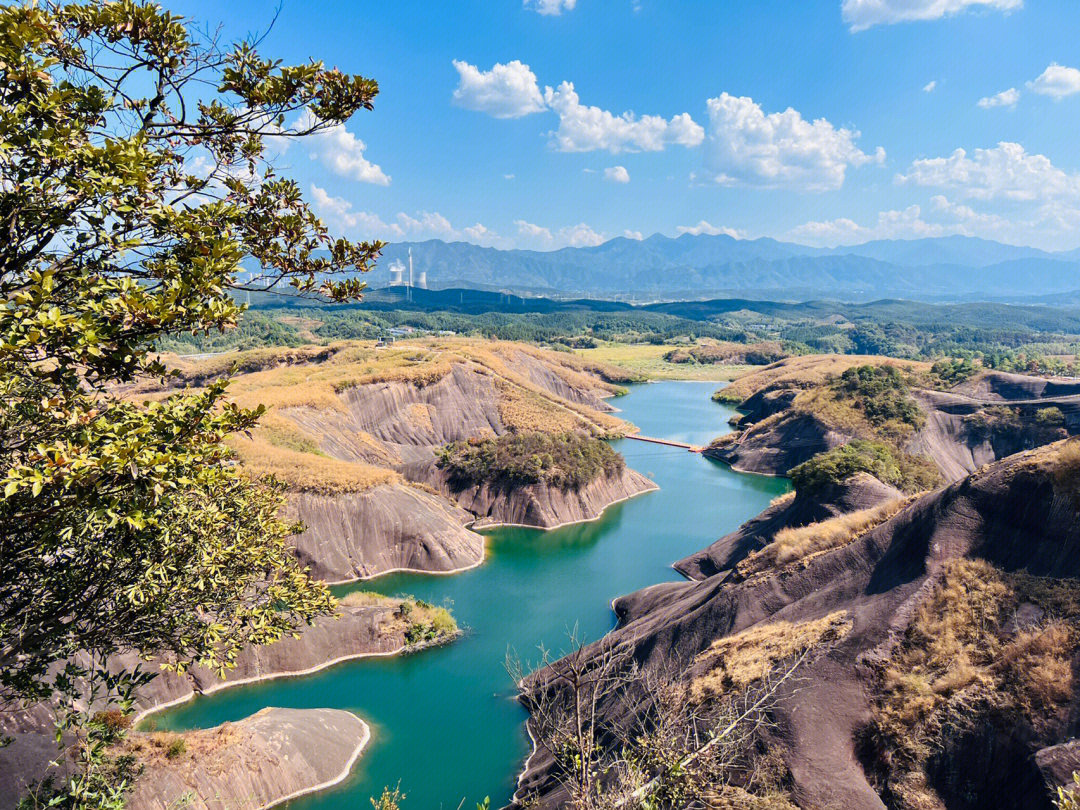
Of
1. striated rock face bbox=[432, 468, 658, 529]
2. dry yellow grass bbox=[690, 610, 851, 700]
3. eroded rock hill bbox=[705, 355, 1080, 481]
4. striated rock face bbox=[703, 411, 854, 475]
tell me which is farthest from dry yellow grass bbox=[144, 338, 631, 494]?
dry yellow grass bbox=[690, 610, 851, 700]

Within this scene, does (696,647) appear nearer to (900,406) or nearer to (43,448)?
(43,448)

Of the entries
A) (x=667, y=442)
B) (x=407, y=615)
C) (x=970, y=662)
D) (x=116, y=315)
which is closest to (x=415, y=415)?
(x=667, y=442)

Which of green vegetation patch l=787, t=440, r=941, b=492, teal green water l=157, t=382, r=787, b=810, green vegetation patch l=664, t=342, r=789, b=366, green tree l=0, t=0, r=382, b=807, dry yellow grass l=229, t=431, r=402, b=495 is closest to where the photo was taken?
green tree l=0, t=0, r=382, b=807

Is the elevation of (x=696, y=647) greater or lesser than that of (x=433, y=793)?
greater

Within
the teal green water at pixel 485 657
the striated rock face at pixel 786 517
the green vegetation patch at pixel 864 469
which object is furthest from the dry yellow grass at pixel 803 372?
the striated rock face at pixel 786 517

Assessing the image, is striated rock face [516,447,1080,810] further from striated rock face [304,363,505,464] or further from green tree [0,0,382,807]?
striated rock face [304,363,505,464]

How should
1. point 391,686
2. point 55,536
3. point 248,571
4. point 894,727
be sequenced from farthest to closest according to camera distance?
point 391,686
point 894,727
point 248,571
point 55,536

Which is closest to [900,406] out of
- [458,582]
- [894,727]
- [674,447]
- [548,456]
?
[674,447]
